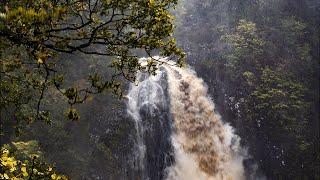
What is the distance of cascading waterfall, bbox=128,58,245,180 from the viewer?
55.7 ft

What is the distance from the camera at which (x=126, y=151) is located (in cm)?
1741

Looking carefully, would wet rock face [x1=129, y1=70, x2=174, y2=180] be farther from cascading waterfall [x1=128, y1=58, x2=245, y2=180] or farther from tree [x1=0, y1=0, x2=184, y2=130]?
tree [x1=0, y1=0, x2=184, y2=130]

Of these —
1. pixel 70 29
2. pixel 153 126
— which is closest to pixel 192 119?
pixel 153 126

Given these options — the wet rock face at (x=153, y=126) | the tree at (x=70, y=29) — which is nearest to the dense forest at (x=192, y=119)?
the wet rock face at (x=153, y=126)

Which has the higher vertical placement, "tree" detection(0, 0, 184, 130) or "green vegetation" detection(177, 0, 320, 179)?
"green vegetation" detection(177, 0, 320, 179)

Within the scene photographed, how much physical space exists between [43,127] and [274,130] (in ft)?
33.1

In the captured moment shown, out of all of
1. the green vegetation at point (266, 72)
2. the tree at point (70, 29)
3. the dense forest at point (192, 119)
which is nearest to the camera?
the tree at point (70, 29)

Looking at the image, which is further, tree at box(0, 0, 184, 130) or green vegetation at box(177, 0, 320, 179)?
green vegetation at box(177, 0, 320, 179)

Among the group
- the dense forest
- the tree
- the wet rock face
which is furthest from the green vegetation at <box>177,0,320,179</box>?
the tree

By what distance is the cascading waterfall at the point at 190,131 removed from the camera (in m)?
17.0

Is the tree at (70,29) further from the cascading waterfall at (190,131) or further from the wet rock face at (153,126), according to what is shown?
the cascading waterfall at (190,131)

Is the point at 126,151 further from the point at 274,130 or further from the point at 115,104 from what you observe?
the point at 274,130

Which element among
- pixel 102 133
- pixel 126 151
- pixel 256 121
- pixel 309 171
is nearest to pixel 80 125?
pixel 102 133

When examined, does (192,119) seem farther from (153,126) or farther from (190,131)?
(153,126)
